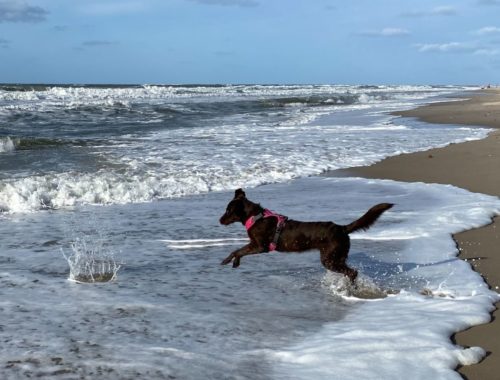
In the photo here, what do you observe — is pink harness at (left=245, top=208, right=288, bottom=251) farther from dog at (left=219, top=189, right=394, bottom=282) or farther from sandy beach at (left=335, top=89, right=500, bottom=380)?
sandy beach at (left=335, top=89, right=500, bottom=380)

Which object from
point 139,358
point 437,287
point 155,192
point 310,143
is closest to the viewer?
point 139,358

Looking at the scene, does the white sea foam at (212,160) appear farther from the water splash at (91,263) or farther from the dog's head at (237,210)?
the dog's head at (237,210)

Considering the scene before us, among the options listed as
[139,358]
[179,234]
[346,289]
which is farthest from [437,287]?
[179,234]

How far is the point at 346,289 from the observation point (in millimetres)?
4598

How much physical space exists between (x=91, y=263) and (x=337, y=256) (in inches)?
85.5

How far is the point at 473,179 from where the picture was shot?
9.43 meters

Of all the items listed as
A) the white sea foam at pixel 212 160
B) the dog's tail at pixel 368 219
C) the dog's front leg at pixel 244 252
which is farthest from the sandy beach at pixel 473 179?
the dog's front leg at pixel 244 252

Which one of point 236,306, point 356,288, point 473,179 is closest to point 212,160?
point 473,179

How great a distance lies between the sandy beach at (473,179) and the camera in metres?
3.47

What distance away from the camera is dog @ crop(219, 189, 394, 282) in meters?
4.69

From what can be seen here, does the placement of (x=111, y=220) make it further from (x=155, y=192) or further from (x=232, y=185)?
(x=232, y=185)

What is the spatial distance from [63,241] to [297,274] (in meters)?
2.56

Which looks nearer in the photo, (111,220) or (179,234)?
(179,234)

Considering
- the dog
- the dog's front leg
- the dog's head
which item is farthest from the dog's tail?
the dog's head
